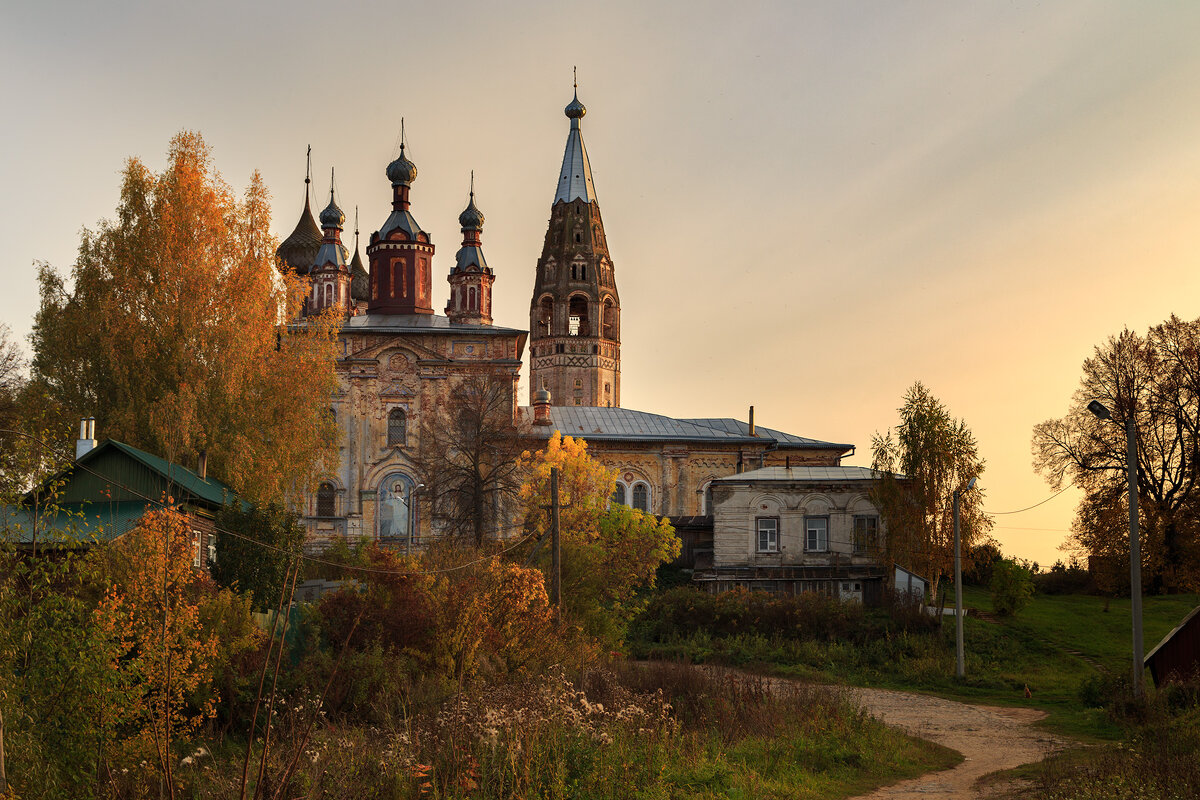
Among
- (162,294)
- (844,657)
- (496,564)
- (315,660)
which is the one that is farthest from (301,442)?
(844,657)

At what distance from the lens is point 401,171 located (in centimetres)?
5222

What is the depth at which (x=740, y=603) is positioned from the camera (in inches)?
1344

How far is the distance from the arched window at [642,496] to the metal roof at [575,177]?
31930 mm

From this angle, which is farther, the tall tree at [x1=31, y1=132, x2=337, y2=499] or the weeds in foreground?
the tall tree at [x1=31, y1=132, x2=337, y2=499]

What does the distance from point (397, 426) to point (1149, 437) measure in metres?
27.3

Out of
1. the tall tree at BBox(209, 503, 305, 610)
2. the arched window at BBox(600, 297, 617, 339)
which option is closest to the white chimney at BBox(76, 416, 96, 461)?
the tall tree at BBox(209, 503, 305, 610)

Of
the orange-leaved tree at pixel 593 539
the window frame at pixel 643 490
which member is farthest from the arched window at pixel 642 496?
the orange-leaved tree at pixel 593 539

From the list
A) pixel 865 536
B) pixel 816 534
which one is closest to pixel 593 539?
pixel 816 534

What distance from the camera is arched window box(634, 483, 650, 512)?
48.8 meters

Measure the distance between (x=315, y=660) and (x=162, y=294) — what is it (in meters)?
12.0

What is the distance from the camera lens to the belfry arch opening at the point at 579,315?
76250mm

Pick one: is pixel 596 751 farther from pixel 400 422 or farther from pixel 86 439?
pixel 400 422

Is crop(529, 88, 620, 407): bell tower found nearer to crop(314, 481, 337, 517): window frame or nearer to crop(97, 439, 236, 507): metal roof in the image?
crop(314, 481, 337, 517): window frame

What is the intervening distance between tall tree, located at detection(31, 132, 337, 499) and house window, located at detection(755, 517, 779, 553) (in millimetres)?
→ 17521
